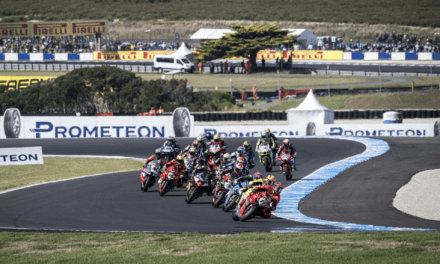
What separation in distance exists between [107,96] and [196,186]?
31.5 meters

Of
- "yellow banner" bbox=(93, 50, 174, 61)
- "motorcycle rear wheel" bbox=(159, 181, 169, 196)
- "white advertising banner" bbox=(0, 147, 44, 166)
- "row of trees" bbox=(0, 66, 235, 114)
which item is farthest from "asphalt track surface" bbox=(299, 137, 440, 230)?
"yellow banner" bbox=(93, 50, 174, 61)

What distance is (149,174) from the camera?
18.0 metres

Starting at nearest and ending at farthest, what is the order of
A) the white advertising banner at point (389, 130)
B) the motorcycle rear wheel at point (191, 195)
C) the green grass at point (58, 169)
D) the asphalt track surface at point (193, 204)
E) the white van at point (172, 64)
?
the asphalt track surface at point (193, 204) < the motorcycle rear wheel at point (191, 195) < the green grass at point (58, 169) < the white advertising banner at point (389, 130) < the white van at point (172, 64)

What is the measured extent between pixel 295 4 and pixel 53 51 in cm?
5399

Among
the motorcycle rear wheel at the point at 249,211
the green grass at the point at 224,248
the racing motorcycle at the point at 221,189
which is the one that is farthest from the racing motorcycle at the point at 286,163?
the green grass at the point at 224,248

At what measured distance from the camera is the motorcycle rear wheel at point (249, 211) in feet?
42.1

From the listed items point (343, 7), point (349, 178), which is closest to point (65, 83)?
point (349, 178)

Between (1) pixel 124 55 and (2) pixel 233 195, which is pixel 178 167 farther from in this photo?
(1) pixel 124 55

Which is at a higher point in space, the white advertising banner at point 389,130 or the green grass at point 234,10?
the green grass at point 234,10

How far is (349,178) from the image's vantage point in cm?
1881

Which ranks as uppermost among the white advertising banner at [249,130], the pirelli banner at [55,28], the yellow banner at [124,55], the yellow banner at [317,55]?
the pirelli banner at [55,28]

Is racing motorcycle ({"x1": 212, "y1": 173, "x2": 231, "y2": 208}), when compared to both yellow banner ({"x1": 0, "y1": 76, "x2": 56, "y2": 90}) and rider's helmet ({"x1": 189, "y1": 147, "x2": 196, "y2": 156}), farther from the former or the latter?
yellow banner ({"x1": 0, "y1": 76, "x2": 56, "y2": 90})

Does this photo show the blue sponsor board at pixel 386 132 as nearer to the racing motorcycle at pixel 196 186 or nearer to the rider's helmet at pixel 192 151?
the rider's helmet at pixel 192 151

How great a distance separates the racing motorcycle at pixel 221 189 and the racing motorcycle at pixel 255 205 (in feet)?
5.23
